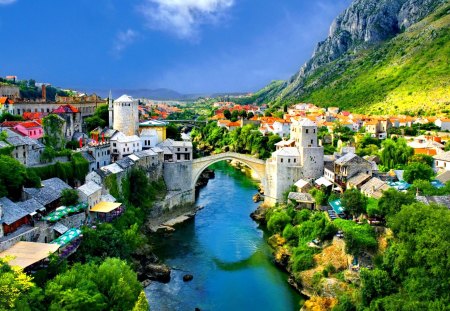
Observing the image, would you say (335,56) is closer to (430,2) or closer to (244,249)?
(430,2)

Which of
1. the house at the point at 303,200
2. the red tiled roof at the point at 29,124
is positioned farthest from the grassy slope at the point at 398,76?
the red tiled roof at the point at 29,124

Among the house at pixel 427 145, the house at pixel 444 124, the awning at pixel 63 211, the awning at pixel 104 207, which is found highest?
the house at pixel 444 124

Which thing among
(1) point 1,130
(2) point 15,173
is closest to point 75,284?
(2) point 15,173

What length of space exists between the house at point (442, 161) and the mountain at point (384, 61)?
27.1m

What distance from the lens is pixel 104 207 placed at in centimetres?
2700

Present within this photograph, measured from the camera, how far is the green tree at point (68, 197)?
2539 cm

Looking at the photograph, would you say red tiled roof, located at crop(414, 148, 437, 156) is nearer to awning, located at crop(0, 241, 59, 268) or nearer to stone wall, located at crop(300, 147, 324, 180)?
stone wall, located at crop(300, 147, 324, 180)

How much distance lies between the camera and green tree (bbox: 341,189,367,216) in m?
26.4

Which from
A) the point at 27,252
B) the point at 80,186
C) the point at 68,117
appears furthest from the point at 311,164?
the point at 27,252

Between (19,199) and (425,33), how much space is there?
80464mm

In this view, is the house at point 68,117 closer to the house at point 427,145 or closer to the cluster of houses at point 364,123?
the cluster of houses at point 364,123

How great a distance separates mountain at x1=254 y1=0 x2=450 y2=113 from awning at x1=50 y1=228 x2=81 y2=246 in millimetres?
52863

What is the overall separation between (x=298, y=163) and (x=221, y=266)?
11.6m

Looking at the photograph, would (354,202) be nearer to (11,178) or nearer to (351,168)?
(351,168)
